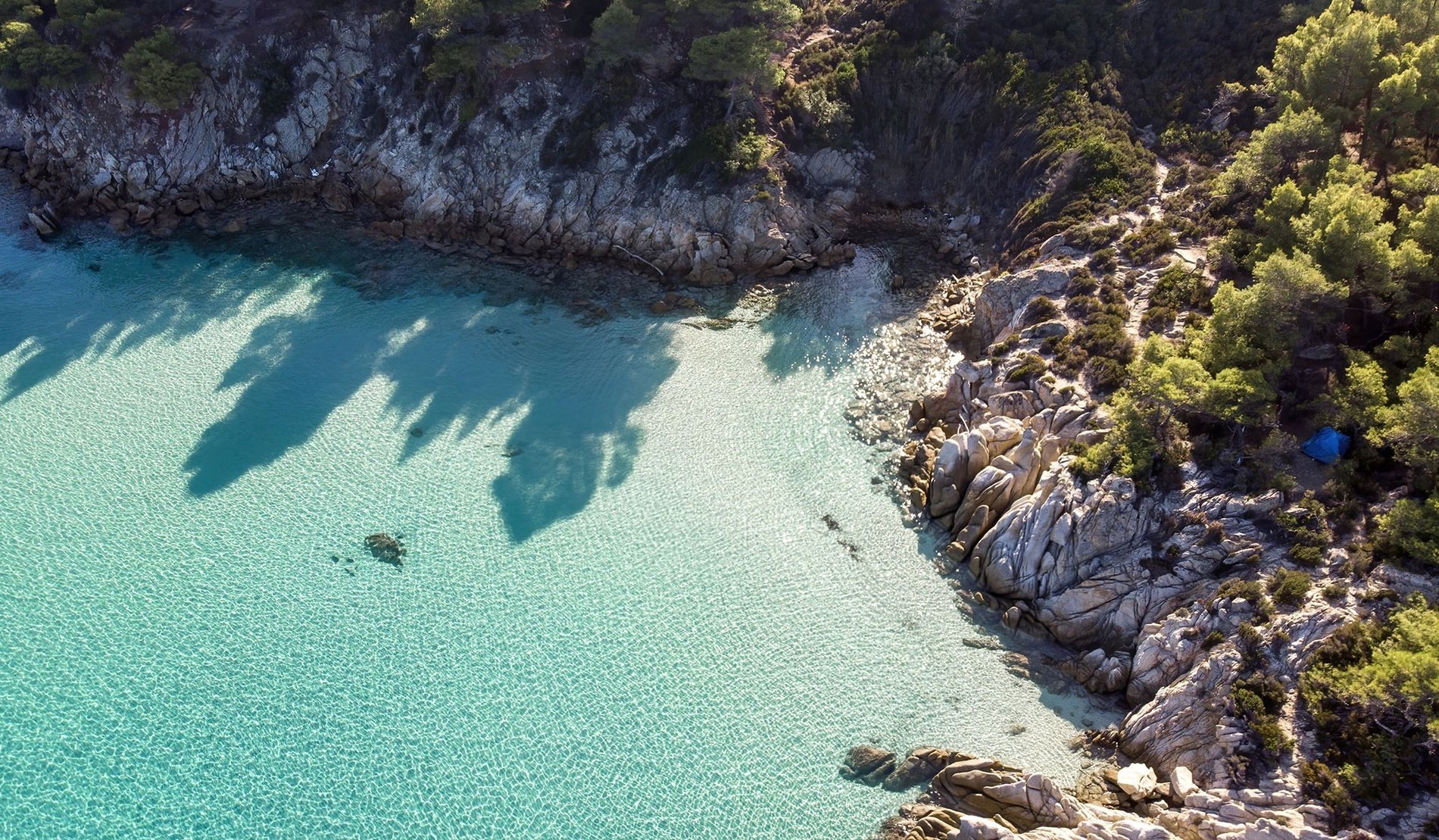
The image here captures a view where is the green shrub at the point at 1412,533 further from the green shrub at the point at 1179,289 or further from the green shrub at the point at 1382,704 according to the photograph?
the green shrub at the point at 1179,289

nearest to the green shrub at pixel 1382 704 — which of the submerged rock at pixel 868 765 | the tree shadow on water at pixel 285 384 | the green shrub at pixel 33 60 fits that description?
the submerged rock at pixel 868 765

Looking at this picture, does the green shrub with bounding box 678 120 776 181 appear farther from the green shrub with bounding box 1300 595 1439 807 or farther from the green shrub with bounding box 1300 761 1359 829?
the green shrub with bounding box 1300 761 1359 829

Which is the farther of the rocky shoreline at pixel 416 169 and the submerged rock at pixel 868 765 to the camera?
the rocky shoreline at pixel 416 169

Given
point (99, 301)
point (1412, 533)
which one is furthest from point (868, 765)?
point (99, 301)

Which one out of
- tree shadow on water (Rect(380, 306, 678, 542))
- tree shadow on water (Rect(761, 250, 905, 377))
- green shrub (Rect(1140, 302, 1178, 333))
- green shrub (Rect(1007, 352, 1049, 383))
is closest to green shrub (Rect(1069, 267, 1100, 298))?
green shrub (Rect(1140, 302, 1178, 333))

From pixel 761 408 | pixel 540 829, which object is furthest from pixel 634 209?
pixel 540 829

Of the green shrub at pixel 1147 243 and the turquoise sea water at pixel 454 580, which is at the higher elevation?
the green shrub at pixel 1147 243
